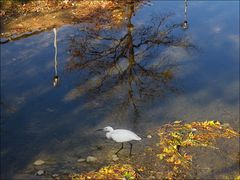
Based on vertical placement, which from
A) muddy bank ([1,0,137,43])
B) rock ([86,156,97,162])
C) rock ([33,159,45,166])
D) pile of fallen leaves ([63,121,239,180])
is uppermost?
muddy bank ([1,0,137,43])

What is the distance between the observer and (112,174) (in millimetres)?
9227

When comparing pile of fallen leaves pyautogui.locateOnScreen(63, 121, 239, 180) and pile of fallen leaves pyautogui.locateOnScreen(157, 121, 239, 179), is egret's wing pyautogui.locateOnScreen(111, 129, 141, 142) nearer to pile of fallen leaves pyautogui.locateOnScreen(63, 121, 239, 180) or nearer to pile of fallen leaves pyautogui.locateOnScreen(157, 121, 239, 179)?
pile of fallen leaves pyautogui.locateOnScreen(63, 121, 239, 180)

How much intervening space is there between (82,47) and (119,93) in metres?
3.96

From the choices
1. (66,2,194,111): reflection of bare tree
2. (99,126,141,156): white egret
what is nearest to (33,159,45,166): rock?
(99,126,141,156): white egret

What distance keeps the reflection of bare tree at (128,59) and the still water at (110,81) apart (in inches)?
1.4

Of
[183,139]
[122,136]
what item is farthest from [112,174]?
[183,139]

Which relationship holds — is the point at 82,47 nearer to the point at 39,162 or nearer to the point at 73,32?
the point at 73,32

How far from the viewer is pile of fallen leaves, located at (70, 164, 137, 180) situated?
359 inches

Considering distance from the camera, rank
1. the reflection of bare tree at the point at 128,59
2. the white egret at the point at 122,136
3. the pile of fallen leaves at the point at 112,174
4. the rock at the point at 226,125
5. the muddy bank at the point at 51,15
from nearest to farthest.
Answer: the pile of fallen leaves at the point at 112,174 → the white egret at the point at 122,136 → the rock at the point at 226,125 → the reflection of bare tree at the point at 128,59 → the muddy bank at the point at 51,15

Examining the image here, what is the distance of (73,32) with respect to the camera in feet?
56.9

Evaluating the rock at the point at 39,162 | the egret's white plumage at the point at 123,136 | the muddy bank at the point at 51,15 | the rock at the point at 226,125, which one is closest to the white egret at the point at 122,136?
the egret's white plumage at the point at 123,136

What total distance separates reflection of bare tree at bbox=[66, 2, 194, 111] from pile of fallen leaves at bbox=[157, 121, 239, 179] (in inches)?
65.8

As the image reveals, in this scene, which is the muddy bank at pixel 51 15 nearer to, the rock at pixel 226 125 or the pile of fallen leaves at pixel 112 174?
the rock at pixel 226 125

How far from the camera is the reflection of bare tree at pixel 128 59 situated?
13.3m
